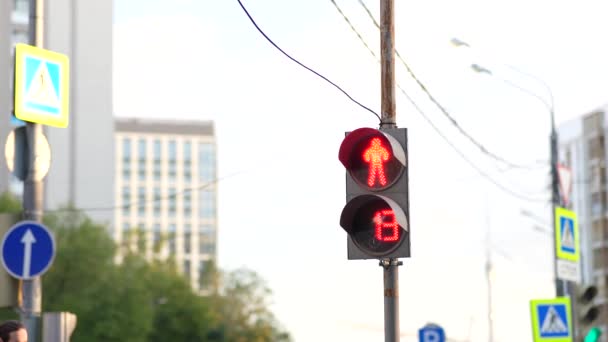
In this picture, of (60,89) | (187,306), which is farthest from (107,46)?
(60,89)

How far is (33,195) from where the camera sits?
49.5 feet

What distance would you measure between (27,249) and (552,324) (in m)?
13.0

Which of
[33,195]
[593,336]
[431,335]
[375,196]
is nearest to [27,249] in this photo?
[33,195]

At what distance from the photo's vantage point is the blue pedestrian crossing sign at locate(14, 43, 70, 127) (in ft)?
47.6

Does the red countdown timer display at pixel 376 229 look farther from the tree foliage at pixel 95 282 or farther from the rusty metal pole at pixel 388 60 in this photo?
→ the tree foliage at pixel 95 282

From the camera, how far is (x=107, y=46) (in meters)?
89.7

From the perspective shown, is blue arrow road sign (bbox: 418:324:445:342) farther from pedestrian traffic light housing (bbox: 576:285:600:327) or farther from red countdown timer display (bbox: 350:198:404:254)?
red countdown timer display (bbox: 350:198:404:254)

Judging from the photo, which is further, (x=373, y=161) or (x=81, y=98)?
(x=81, y=98)

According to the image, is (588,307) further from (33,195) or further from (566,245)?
(33,195)

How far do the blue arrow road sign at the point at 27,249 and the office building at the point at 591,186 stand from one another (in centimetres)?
11437

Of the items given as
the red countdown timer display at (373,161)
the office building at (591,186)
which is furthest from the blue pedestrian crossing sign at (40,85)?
the office building at (591,186)

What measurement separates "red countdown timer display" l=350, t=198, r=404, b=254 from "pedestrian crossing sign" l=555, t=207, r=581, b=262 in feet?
47.8

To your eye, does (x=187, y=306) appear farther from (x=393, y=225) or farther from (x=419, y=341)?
(x=393, y=225)

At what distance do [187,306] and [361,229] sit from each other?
6784 centimetres
